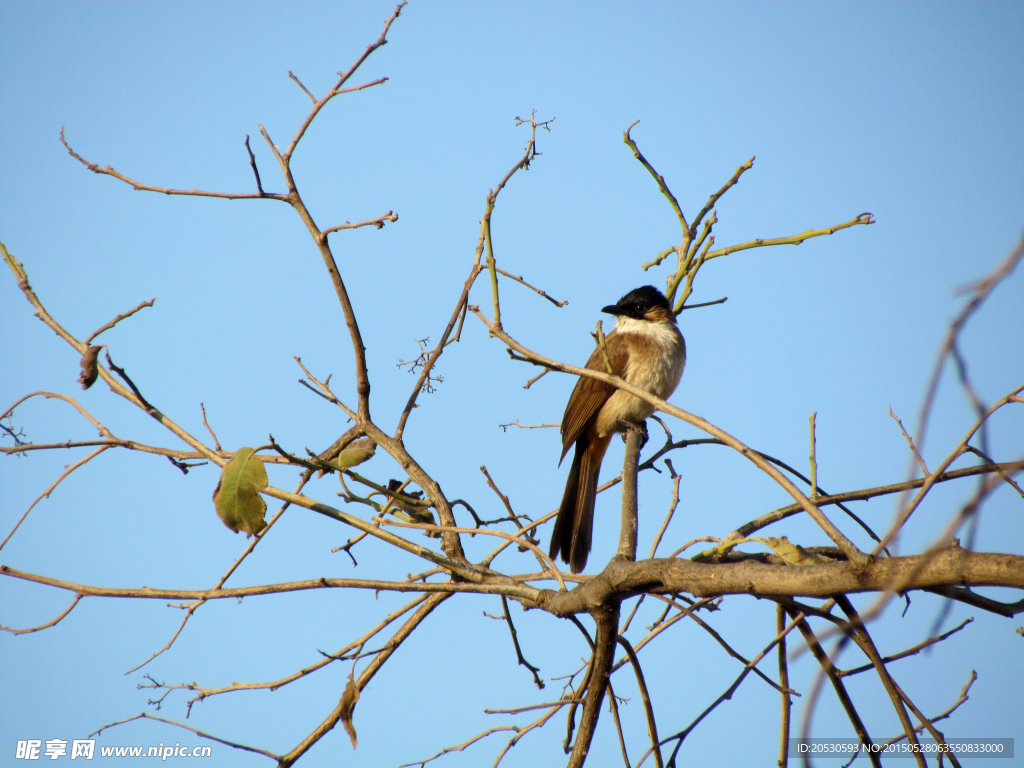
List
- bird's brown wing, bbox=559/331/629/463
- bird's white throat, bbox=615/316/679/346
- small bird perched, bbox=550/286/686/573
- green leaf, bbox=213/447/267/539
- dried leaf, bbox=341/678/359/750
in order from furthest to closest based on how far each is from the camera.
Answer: bird's white throat, bbox=615/316/679/346
bird's brown wing, bbox=559/331/629/463
small bird perched, bbox=550/286/686/573
dried leaf, bbox=341/678/359/750
green leaf, bbox=213/447/267/539

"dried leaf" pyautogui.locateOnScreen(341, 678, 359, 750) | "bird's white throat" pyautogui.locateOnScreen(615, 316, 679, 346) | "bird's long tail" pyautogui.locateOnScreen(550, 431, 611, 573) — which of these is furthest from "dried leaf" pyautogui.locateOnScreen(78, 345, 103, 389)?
"bird's white throat" pyautogui.locateOnScreen(615, 316, 679, 346)

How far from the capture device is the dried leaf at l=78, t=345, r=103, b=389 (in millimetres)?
2156

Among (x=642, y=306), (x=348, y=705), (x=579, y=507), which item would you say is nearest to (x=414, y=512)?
(x=348, y=705)

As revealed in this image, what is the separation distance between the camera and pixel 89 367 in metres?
2.17

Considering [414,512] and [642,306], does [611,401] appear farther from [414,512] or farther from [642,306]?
[414,512]

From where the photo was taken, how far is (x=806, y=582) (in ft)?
4.55

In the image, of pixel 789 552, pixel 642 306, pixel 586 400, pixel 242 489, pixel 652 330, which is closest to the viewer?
pixel 789 552

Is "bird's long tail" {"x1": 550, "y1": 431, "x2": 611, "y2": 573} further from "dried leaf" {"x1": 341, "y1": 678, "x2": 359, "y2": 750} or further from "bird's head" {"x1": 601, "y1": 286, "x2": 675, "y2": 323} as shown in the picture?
"dried leaf" {"x1": 341, "y1": 678, "x2": 359, "y2": 750}

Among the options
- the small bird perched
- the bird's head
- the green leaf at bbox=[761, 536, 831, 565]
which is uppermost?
the bird's head

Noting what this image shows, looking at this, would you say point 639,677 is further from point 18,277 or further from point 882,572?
point 18,277

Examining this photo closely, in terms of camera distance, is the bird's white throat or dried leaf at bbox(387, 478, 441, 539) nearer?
dried leaf at bbox(387, 478, 441, 539)

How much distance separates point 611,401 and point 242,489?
3140 mm

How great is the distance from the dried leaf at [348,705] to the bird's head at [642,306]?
12.0ft

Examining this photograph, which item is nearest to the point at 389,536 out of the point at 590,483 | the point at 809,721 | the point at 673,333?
the point at 809,721
